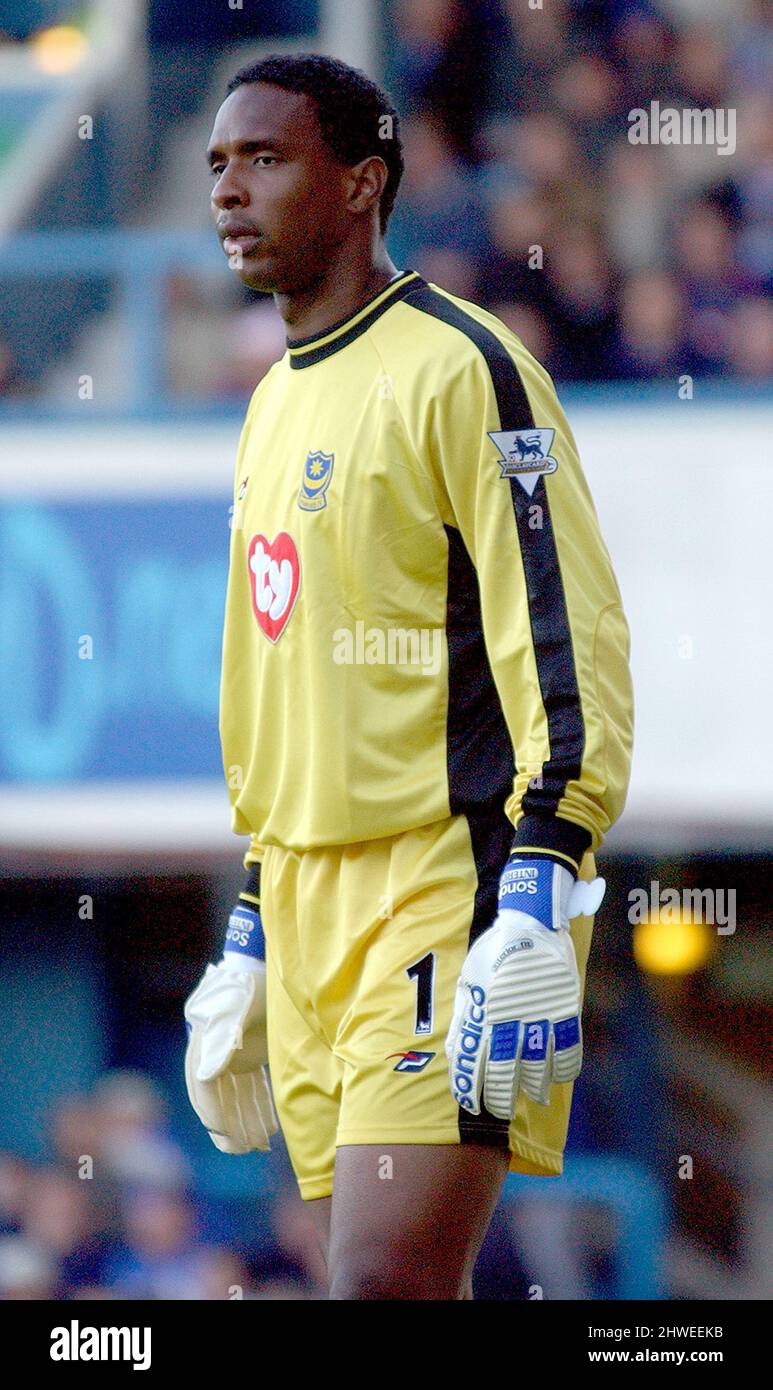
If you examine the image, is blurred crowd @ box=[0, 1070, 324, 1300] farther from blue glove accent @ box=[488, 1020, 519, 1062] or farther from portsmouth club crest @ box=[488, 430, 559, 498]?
portsmouth club crest @ box=[488, 430, 559, 498]

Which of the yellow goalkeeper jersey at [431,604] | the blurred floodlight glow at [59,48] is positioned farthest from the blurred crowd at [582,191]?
the yellow goalkeeper jersey at [431,604]

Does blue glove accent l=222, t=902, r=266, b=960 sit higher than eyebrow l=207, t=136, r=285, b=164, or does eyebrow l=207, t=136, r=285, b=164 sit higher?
eyebrow l=207, t=136, r=285, b=164

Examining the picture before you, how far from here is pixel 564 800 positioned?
2607 millimetres

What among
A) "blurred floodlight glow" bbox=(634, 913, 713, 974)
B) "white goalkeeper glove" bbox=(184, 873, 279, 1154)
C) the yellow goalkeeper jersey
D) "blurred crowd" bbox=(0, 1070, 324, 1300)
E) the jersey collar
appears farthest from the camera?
"blurred floodlight glow" bbox=(634, 913, 713, 974)

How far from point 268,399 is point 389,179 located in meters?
0.36

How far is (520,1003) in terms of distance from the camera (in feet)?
8.25

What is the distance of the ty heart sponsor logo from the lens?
113 inches

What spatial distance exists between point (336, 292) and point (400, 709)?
61 cm

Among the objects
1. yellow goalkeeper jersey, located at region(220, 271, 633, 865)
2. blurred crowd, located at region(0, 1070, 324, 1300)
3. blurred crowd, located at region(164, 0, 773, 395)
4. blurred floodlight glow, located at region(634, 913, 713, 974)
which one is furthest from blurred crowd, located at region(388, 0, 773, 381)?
yellow goalkeeper jersey, located at region(220, 271, 633, 865)

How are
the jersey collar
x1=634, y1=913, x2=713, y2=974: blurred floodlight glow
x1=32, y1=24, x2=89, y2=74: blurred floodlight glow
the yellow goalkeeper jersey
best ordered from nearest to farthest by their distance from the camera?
the yellow goalkeeper jersey → the jersey collar → x1=634, y1=913, x2=713, y2=974: blurred floodlight glow → x1=32, y1=24, x2=89, y2=74: blurred floodlight glow

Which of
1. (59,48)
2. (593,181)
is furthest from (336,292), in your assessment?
(59,48)

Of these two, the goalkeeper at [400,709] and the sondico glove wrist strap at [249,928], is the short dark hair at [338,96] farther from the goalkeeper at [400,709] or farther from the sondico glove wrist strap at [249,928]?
the sondico glove wrist strap at [249,928]

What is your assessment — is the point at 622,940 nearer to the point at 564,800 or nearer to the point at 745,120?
the point at 745,120
